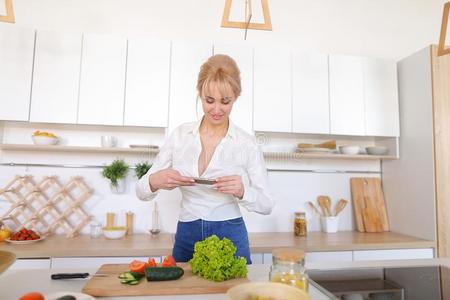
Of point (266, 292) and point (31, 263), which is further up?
point (266, 292)

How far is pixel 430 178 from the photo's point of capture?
192 centimetres

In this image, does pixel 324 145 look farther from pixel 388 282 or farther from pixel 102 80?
pixel 102 80

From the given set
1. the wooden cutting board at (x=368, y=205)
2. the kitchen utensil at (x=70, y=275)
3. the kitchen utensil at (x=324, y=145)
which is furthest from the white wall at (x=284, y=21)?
the kitchen utensil at (x=70, y=275)

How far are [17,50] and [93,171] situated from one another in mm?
835

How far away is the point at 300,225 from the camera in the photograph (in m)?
2.04

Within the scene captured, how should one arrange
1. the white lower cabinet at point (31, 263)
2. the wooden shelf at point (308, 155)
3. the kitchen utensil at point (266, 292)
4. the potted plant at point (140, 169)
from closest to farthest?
1. the kitchen utensil at point (266, 292)
2. the white lower cabinet at point (31, 263)
3. the potted plant at point (140, 169)
4. the wooden shelf at point (308, 155)

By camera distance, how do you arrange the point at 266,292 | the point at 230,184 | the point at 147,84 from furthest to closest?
the point at 147,84 → the point at 230,184 → the point at 266,292

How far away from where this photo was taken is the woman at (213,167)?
1.17 meters

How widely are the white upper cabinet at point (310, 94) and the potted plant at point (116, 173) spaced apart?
3.75 ft

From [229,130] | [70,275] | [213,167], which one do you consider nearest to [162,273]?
[70,275]

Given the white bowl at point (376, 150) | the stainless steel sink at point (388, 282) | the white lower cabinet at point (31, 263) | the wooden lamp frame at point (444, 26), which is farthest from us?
the white bowl at point (376, 150)

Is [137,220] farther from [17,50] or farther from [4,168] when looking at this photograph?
[17,50]

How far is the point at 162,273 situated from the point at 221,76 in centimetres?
73

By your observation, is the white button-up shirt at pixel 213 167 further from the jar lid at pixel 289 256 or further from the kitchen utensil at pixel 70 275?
the jar lid at pixel 289 256
